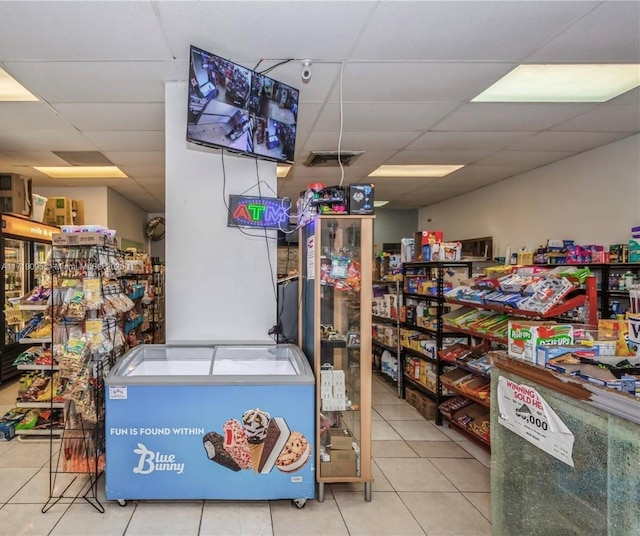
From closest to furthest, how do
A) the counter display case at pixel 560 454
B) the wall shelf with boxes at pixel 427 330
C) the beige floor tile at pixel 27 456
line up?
1. the counter display case at pixel 560 454
2. the beige floor tile at pixel 27 456
3. the wall shelf with boxes at pixel 427 330

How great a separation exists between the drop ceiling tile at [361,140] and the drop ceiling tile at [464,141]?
0.58 feet

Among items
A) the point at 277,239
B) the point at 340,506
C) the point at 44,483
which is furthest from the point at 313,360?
the point at 44,483

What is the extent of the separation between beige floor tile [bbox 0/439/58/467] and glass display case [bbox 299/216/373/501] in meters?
2.38

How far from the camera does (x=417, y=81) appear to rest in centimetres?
335

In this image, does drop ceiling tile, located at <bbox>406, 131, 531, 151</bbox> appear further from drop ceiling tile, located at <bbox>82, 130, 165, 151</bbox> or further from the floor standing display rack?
the floor standing display rack

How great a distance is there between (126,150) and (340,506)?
4.76m

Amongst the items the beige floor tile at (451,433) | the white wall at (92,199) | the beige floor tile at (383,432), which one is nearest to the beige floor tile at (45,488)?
the beige floor tile at (383,432)

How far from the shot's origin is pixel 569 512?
155 cm

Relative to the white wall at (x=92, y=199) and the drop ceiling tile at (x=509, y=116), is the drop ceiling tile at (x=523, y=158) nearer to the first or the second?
the drop ceiling tile at (x=509, y=116)

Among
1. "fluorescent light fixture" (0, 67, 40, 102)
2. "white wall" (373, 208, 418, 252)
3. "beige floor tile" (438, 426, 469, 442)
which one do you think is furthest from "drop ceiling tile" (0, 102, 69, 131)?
"white wall" (373, 208, 418, 252)

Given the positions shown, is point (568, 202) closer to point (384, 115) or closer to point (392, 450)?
point (384, 115)

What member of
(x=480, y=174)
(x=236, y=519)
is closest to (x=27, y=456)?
(x=236, y=519)

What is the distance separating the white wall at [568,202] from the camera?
4.66 meters

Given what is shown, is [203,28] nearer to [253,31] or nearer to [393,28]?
[253,31]
